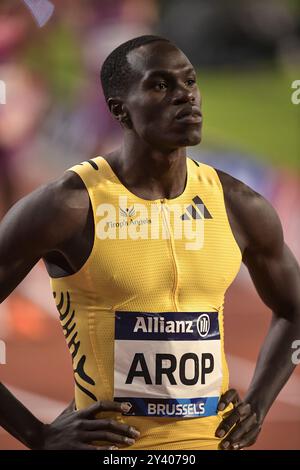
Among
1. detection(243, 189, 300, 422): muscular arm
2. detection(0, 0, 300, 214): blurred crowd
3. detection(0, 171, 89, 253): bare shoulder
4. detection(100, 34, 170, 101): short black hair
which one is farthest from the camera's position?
detection(0, 0, 300, 214): blurred crowd

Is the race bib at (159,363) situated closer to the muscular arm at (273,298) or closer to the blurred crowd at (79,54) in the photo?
the muscular arm at (273,298)

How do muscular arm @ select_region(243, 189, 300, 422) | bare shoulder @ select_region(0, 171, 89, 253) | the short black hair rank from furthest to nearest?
muscular arm @ select_region(243, 189, 300, 422), the short black hair, bare shoulder @ select_region(0, 171, 89, 253)

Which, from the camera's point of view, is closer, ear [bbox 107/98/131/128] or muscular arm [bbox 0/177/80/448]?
muscular arm [bbox 0/177/80/448]

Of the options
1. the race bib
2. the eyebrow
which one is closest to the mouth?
the eyebrow

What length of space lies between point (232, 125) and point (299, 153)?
54 centimetres

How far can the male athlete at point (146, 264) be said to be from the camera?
2.58 m

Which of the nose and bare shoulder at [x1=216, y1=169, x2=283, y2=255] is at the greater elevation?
the nose

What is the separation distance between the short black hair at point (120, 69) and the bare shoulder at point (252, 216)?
1.27ft

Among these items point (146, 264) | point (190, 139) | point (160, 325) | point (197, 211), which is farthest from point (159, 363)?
point (190, 139)

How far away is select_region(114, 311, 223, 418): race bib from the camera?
2.58 metres

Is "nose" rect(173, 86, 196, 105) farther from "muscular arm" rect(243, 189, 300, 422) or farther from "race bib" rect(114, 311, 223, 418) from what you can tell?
"race bib" rect(114, 311, 223, 418)

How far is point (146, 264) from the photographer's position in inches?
103

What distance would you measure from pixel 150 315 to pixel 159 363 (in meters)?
0.13

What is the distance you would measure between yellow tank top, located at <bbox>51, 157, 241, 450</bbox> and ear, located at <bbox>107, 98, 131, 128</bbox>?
0.57 ft
